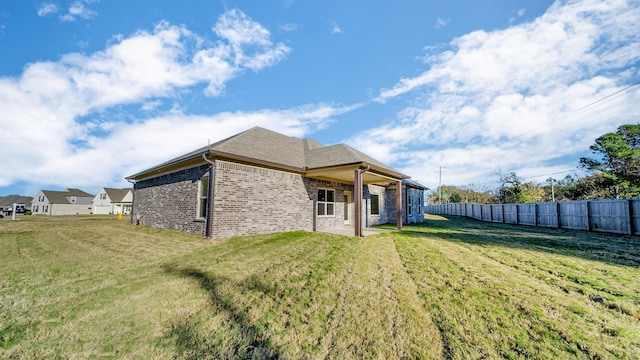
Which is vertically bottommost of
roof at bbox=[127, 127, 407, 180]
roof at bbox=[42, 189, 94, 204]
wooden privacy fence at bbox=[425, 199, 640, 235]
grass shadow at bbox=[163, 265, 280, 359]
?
grass shadow at bbox=[163, 265, 280, 359]

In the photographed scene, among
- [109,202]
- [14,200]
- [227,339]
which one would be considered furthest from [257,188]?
[14,200]

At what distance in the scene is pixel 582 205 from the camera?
12.3 metres

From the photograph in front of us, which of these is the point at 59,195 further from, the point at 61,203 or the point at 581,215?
the point at 581,215

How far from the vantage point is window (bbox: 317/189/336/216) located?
1211 centimetres

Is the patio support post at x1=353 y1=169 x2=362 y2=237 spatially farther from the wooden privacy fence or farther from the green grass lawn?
the wooden privacy fence

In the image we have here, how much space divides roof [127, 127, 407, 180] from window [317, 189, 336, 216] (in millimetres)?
1820

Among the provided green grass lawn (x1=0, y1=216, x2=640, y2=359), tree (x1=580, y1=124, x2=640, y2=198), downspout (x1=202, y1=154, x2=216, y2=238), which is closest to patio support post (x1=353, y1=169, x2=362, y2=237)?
green grass lawn (x1=0, y1=216, x2=640, y2=359)

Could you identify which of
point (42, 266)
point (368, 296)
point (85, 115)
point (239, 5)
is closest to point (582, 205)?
point (368, 296)

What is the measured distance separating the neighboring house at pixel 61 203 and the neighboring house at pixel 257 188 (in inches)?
1962

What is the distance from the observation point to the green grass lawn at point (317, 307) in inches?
93.0

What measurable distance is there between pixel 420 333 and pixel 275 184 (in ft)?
26.6

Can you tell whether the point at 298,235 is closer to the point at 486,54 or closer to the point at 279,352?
the point at 279,352

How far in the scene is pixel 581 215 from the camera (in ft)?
40.4

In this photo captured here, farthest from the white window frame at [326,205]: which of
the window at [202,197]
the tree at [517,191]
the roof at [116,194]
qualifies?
the roof at [116,194]
